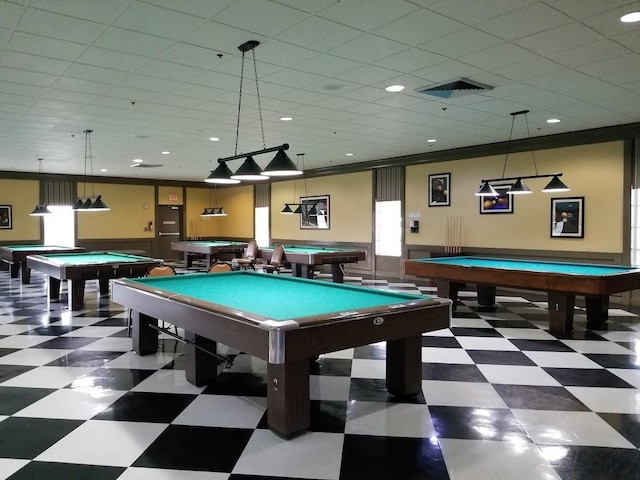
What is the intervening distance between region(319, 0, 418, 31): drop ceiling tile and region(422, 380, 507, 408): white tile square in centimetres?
282

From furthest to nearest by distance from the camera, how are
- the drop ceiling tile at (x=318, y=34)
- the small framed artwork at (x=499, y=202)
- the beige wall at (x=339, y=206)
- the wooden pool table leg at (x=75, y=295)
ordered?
1. the beige wall at (x=339, y=206)
2. the small framed artwork at (x=499, y=202)
3. the wooden pool table leg at (x=75, y=295)
4. the drop ceiling tile at (x=318, y=34)

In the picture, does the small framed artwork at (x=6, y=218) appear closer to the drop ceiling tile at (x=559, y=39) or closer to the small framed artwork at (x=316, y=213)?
the small framed artwork at (x=316, y=213)

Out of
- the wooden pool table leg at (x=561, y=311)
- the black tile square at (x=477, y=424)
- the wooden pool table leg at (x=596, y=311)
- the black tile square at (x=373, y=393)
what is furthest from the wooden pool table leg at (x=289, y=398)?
the wooden pool table leg at (x=596, y=311)

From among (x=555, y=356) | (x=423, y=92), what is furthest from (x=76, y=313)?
(x=555, y=356)

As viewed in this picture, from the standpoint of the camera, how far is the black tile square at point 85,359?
13.6ft

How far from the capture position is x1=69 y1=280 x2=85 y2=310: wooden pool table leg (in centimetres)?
659

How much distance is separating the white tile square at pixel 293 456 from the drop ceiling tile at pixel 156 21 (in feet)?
9.67

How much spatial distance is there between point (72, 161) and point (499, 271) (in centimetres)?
987

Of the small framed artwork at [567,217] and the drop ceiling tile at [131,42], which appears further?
the small framed artwork at [567,217]

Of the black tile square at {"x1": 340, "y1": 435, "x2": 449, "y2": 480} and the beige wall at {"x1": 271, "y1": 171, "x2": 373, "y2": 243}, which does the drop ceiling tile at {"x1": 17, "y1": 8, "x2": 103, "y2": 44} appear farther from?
the beige wall at {"x1": 271, "y1": 171, "x2": 373, "y2": 243}

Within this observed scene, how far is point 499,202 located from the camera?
8820mm

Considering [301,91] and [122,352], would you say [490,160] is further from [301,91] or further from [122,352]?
[122,352]

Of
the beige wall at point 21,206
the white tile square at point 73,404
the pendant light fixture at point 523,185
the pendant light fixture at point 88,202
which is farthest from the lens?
the beige wall at point 21,206

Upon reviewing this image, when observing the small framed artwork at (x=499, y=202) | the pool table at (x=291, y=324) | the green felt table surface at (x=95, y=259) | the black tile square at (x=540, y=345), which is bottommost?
the black tile square at (x=540, y=345)
